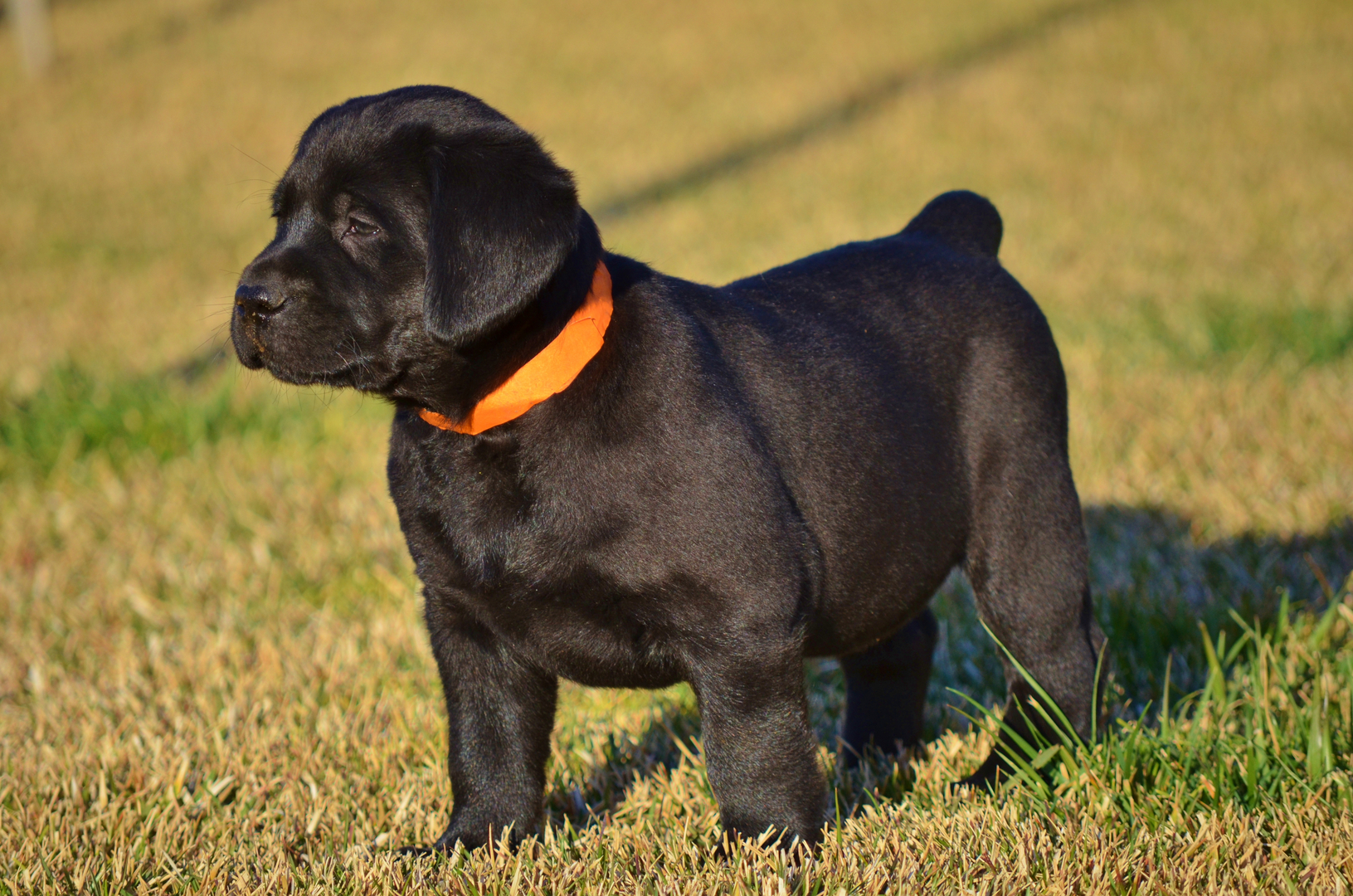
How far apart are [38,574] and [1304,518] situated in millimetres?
4608

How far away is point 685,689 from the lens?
363cm

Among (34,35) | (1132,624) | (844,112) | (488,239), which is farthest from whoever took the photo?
(34,35)

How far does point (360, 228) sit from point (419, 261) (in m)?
0.15

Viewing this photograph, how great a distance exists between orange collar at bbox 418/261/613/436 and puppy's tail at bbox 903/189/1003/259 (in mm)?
1149

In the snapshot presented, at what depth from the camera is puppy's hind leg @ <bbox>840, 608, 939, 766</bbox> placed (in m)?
3.19

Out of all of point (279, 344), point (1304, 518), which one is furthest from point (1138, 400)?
point (279, 344)

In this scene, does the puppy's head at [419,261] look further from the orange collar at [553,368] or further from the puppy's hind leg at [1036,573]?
the puppy's hind leg at [1036,573]

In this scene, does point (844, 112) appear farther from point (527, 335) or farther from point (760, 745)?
point (760, 745)

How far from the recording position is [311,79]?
56.8 ft

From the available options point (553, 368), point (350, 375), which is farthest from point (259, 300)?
point (553, 368)

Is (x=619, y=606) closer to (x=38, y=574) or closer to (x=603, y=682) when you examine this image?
(x=603, y=682)

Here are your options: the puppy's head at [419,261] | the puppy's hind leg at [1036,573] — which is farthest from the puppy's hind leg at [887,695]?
the puppy's head at [419,261]

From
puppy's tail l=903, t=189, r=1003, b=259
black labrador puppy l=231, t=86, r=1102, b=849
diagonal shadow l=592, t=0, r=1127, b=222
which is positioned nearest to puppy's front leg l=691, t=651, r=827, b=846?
black labrador puppy l=231, t=86, r=1102, b=849

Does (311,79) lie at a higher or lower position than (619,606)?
higher
